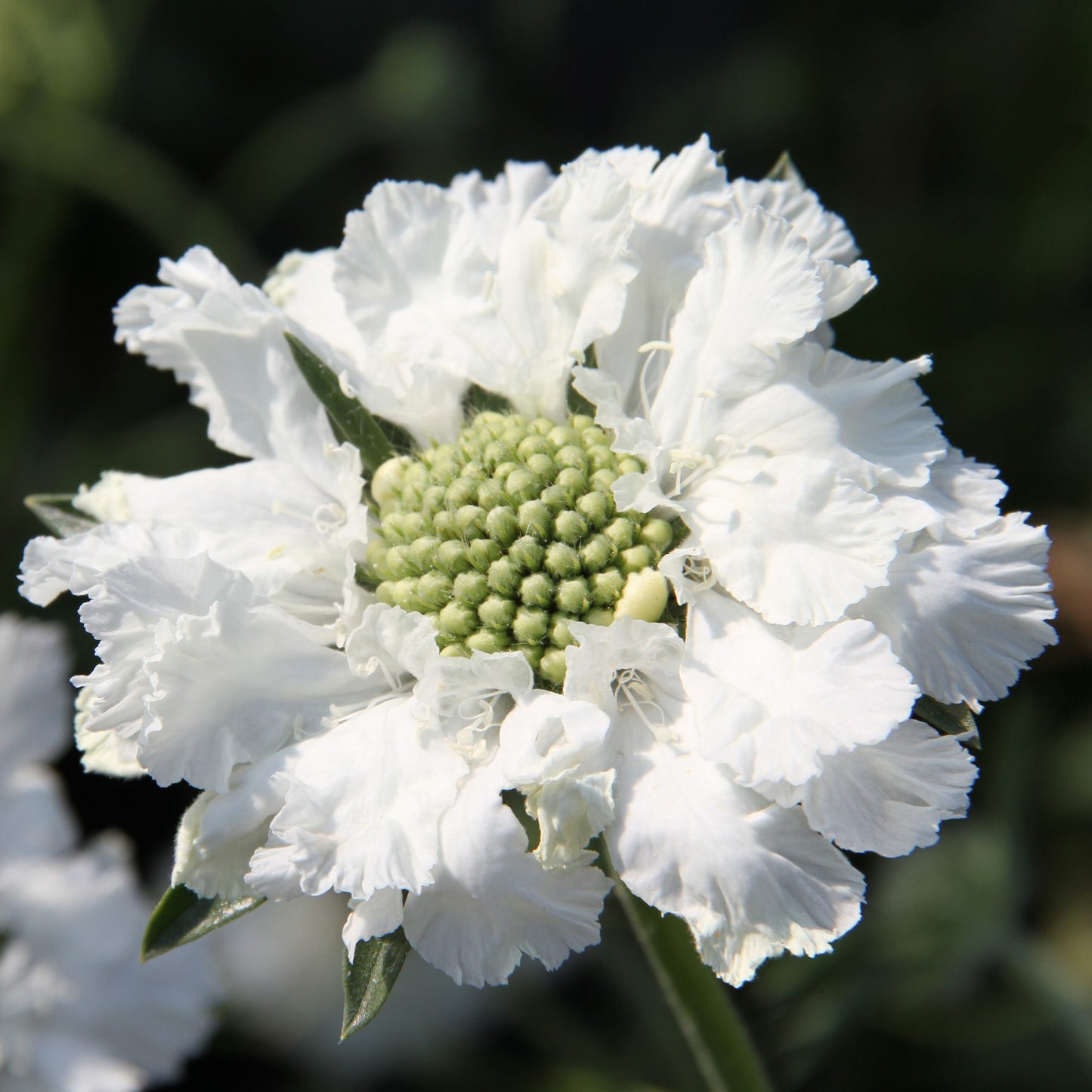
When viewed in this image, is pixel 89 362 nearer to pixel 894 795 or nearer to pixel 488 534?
pixel 488 534

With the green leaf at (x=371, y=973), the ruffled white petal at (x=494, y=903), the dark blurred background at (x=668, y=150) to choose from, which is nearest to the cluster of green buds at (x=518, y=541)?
the ruffled white petal at (x=494, y=903)

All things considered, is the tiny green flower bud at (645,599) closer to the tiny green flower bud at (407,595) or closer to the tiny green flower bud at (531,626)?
the tiny green flower bud at (531,626)

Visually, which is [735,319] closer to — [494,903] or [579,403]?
[579,403]

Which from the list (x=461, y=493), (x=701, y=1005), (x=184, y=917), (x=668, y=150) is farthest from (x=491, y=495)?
(x=668, y=150)

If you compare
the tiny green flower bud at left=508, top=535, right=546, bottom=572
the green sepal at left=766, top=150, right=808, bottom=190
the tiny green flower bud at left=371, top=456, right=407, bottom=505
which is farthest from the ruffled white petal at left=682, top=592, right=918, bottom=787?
the green sepal at left=766, top=150, right=808, bottom=190

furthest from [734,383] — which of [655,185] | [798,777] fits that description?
[798,777]

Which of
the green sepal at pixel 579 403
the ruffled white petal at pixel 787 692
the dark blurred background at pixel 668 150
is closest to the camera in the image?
the ruffled white petal at pixel 787 692
